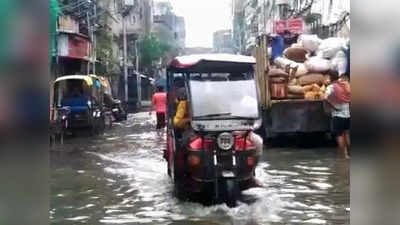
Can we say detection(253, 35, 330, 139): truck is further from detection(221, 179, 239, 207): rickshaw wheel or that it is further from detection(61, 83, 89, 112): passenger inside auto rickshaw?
detection(61, 83, 89, 112): passenger inside auto rickshaw

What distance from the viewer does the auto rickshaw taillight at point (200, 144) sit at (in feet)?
19.6

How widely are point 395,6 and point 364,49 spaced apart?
5.7 inches

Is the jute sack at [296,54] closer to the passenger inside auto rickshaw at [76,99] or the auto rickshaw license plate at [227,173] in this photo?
the passenger inside auto rickshaw at [76,99]

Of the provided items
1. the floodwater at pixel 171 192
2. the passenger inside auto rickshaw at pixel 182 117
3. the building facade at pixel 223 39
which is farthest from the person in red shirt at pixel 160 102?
the building facade at pixel 223 39

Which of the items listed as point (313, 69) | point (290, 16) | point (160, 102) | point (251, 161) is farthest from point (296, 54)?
point (290, 16)

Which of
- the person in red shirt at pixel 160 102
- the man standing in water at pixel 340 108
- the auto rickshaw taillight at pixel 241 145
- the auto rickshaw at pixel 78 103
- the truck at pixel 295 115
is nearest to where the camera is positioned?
the auto rickshaw taillight at pixel 241 145

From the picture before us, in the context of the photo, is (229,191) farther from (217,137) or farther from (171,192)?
(171,192)

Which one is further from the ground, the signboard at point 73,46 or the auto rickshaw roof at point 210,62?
the signboard at point 73,46

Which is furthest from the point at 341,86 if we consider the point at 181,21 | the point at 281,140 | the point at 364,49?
the point at 181,21

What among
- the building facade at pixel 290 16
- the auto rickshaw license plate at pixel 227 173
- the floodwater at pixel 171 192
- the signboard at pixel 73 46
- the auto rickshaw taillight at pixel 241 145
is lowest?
the floodwater at pixel 171 192

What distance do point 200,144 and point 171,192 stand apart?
61.1 inches

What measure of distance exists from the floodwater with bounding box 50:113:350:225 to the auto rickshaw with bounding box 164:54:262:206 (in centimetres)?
25

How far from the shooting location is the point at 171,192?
7.34m

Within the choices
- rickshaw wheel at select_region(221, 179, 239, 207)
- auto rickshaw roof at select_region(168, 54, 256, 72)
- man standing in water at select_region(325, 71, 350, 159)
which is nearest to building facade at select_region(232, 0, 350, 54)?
man standing in water at select_region(325, 71, 350, 159)
